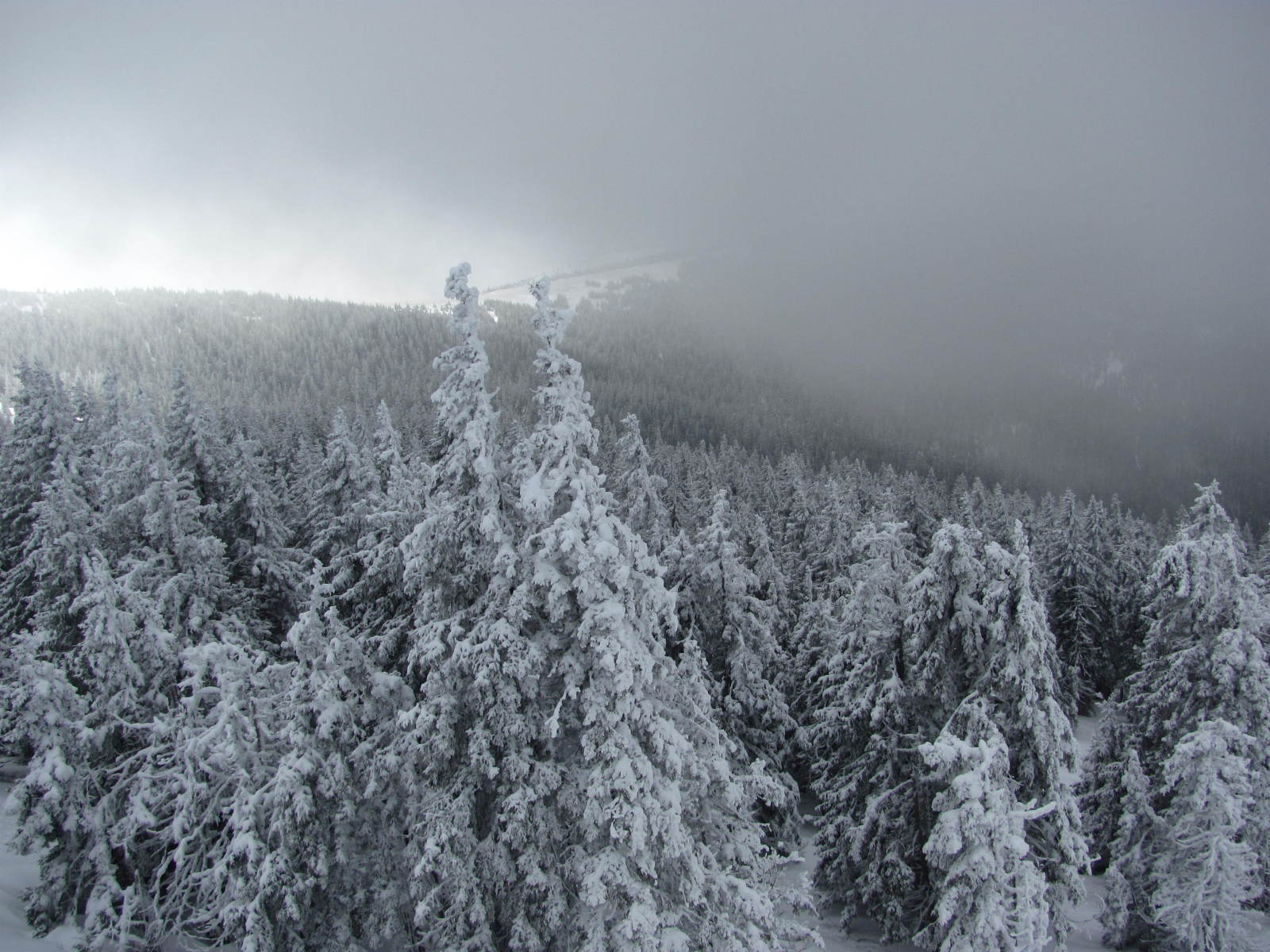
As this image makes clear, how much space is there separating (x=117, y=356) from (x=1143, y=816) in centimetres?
20718

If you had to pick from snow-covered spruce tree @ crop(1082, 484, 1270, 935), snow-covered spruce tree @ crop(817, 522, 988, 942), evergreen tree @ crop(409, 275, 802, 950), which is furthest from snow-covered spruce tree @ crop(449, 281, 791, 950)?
snow-covered spruce tree @ crop(1082, 484, 1270, 935)

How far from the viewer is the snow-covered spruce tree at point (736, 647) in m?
21.8

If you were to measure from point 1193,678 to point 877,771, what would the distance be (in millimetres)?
9288

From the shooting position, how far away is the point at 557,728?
10547mm

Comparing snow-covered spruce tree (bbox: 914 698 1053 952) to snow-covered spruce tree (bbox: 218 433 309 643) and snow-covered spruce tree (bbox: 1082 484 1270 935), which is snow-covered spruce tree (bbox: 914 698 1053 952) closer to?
snow-covered spruce tree (bbox: 1082 484 1270 935)

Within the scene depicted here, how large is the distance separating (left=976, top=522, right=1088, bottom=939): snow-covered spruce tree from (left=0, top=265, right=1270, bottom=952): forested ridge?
0.08 meters

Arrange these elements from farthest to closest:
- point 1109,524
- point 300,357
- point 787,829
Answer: point 300,357 < point 1109,524 < point 787,829

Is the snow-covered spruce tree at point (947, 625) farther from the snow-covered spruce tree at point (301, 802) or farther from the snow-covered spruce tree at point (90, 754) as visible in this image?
the snow-covered spruce tree at point (90, 754)

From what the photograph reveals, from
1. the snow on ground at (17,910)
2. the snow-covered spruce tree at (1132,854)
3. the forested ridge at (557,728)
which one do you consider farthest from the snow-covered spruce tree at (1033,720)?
the snow on ground at (17,910)

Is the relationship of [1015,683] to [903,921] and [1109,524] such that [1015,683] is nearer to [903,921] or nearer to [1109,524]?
[903,921]

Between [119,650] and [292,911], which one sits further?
[119,650]

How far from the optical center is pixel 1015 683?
15.7 m

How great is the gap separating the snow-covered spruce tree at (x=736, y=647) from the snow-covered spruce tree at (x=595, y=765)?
9243 mm

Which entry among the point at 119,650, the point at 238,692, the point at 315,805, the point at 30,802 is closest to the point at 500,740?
the point at 315,805
